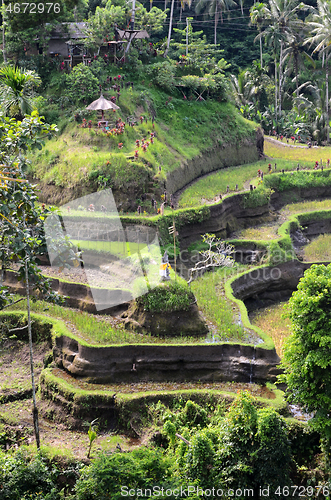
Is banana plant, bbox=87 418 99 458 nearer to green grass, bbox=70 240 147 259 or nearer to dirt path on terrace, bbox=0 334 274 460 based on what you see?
dirt path on terrace, bbox=0 334 274 460

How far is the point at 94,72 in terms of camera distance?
33.7 metres

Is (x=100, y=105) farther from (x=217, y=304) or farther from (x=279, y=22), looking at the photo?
(x=279, y=22)

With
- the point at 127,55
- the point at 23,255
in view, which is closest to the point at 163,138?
the point at 127,55

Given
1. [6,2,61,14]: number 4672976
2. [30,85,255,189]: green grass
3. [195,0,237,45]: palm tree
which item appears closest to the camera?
[30,85,255,189]: green grass

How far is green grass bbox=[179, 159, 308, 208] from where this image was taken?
101ft

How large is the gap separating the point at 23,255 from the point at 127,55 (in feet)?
88.0

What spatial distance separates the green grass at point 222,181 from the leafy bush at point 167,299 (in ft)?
32.2

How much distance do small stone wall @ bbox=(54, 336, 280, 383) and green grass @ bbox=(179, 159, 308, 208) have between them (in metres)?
12.2

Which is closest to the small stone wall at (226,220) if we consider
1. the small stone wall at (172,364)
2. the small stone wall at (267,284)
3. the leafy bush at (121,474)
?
the small stone wall at (267,284)

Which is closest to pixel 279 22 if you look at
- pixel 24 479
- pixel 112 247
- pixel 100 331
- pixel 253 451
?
pixel 112 247

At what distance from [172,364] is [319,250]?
14881 millimetres

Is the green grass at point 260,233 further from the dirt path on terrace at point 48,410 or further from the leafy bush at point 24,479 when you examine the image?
the leafy bush at point 24,479

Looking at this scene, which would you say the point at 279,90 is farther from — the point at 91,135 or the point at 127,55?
the point at 91,135

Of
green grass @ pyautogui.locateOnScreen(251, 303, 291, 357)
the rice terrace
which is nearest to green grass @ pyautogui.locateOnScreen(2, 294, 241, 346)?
the rice terrace
